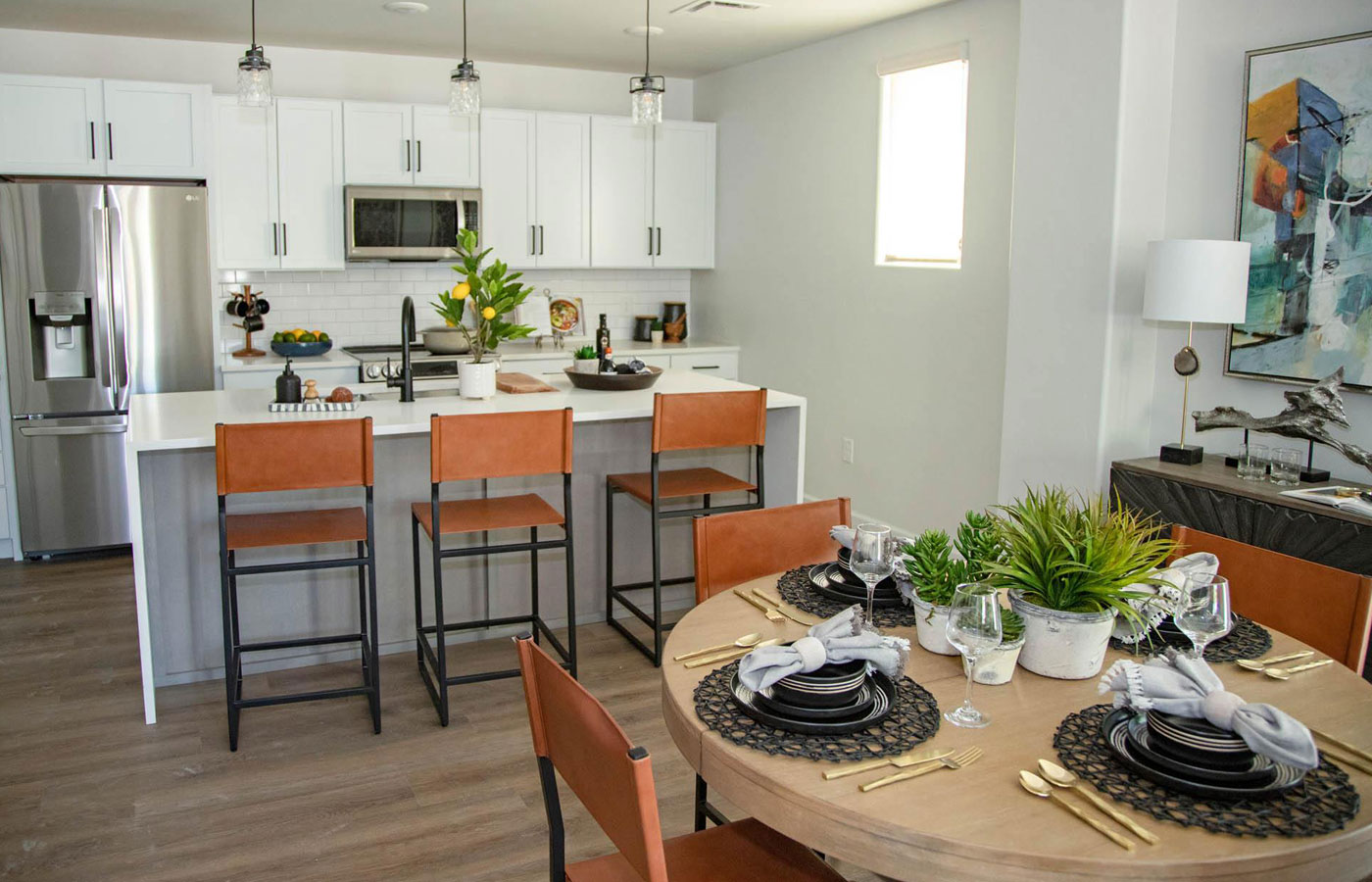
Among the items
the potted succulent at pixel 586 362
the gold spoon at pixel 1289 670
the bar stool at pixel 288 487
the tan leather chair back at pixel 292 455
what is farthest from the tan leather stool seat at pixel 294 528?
the gold spoon at pixel 1289 670

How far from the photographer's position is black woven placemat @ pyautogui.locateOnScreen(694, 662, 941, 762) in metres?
1.50

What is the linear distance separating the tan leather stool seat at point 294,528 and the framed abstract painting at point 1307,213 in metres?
2.91

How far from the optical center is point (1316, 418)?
10.4ft

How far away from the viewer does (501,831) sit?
9.13 feet

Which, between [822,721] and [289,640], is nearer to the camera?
[822,721]

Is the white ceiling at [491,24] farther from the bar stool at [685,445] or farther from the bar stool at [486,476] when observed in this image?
the bar stool at [486,476]

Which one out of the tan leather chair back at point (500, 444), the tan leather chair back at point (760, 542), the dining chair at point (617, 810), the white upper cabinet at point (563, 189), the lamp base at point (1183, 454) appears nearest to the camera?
the dining chair at point (617, 810)

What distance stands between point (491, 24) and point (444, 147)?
0.93 meters

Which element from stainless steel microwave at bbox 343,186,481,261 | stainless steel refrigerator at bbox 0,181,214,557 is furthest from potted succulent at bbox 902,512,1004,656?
stainless steel microwave at bbox 343,186,481,261

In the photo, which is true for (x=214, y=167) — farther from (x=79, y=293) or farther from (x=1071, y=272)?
(x=1071, y=272)

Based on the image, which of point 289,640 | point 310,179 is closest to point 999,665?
point 289,640

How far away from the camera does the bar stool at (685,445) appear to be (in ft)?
12.2

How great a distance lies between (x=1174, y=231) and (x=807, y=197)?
2512 millimetres

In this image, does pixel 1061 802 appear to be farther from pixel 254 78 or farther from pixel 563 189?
pixel 563 189
